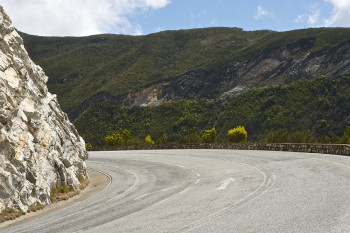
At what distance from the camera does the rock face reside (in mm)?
16719

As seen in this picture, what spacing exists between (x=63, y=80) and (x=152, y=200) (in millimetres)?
144395

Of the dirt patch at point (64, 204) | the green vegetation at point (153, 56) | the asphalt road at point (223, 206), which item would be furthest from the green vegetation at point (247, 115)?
the asphalt road at point (223, 206)

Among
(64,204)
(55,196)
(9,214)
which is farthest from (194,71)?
(9,214)

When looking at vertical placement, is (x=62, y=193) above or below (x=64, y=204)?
above

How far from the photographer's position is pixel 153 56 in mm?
163625

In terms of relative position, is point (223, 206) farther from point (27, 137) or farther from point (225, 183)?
point (27, 137)

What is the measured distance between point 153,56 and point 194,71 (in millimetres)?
31486

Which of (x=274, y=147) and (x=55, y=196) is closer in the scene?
(x=55, y=196)

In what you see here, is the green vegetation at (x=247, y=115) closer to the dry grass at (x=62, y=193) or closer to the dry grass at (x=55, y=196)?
the dry grass at (x=55, y=196)

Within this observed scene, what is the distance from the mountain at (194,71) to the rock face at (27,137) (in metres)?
68.5

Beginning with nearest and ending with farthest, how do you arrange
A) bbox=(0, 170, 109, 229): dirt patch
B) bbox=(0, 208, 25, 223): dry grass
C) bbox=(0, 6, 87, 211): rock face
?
bbox=(0, 208, 25, 223): dry grass < bbox=(0, 170, 109, 229): dirt patch < bbox=(0, 6, 87, 211): rock face

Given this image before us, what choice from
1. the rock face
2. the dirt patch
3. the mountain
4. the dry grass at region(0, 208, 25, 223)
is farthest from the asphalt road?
the mountain

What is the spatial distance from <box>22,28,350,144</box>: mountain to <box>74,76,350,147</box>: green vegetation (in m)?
0.86

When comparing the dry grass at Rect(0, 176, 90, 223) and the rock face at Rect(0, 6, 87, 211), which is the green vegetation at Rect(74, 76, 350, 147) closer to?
the rock face at Rect(0, 6, 87, 211)
